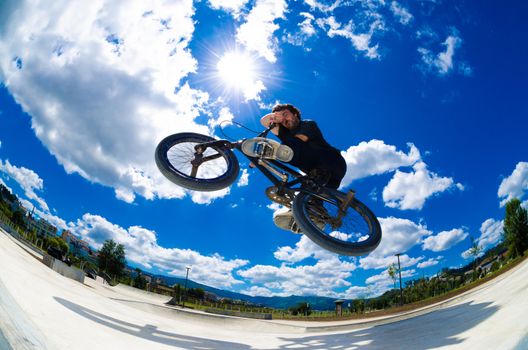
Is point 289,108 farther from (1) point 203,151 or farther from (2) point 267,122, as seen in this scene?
(1) point 203,151

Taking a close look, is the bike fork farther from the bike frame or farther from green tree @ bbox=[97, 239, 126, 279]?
green tree @ bbox=[97, 239, 126, 279]

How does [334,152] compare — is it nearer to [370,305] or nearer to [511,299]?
[511,299]

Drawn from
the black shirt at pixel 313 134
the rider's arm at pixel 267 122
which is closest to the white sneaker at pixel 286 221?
the black shirt at pixel 313 134

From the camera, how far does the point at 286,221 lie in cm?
563

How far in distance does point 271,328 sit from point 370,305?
17.3 metres

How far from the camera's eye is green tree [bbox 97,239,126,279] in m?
34.2

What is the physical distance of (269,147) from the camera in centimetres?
550

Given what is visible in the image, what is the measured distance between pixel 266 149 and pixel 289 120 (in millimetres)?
732

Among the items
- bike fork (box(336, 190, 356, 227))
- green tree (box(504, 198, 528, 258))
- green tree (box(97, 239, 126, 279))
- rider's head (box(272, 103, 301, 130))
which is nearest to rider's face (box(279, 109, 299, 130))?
rider's head (box(272, 103, 301, 130))

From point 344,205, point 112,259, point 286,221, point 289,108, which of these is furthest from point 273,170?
point 112,259

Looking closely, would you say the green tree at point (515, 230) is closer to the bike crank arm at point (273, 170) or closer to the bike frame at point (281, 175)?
the bike frame at point (281, 175)

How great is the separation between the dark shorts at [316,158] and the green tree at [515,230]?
4.28 meters

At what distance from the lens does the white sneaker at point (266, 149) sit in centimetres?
514

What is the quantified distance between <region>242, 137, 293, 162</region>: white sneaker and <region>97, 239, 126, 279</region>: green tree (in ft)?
110
